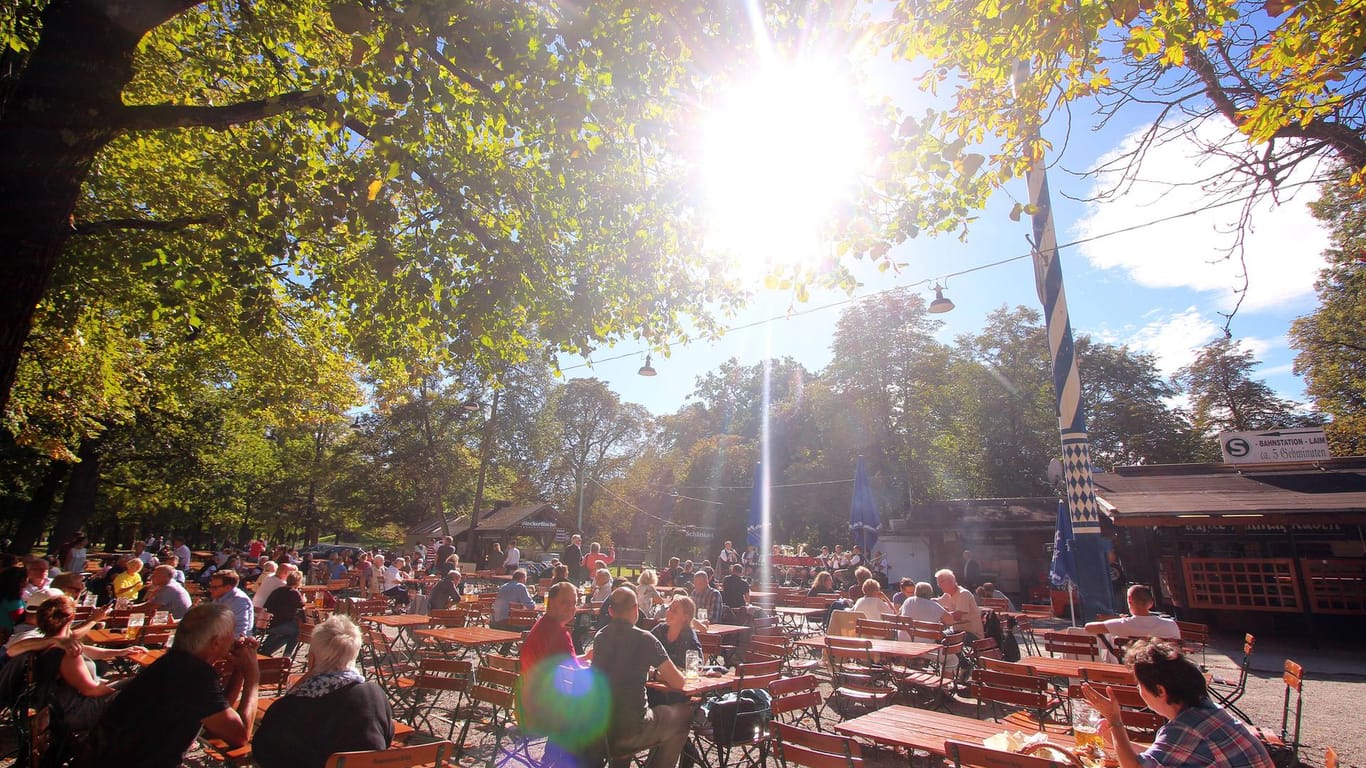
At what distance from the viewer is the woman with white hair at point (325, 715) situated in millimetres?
2990

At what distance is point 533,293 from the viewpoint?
23.1 ft

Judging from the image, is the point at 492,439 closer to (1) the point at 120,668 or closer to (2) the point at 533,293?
(1) the point at 120,668

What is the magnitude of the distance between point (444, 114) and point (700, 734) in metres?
6.27

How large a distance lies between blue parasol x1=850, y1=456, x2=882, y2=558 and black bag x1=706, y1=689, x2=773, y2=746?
1104 cm

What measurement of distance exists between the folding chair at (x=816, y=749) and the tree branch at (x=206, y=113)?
5.49 m

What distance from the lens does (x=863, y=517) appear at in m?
15.6

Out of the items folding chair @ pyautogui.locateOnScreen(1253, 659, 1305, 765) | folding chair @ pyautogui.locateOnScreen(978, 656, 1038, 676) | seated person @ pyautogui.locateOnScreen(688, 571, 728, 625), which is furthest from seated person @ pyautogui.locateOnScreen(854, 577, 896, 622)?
folding chair @ pyautogui.locateOnScreen(1253, 659, 1305, 765)

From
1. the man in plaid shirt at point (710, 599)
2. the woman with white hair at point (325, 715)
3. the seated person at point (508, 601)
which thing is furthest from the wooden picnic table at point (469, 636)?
the woman with white hair at point (325, 715)

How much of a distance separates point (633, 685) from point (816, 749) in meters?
1.24

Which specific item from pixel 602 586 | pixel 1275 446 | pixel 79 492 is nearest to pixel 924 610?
pixel 602 586

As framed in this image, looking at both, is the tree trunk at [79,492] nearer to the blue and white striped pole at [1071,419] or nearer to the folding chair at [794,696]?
the folding chair at [794,696]

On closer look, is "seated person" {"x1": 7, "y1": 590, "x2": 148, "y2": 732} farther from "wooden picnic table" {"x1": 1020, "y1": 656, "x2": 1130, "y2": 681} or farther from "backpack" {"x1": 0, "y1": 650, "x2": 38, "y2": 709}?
"wooden picnic table" {"x1": 1020, "y1": 656, "x2": 1130, "y2": 681}

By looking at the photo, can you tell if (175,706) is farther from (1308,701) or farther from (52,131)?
(1308,701)

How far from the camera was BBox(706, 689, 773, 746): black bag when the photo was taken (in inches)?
190
